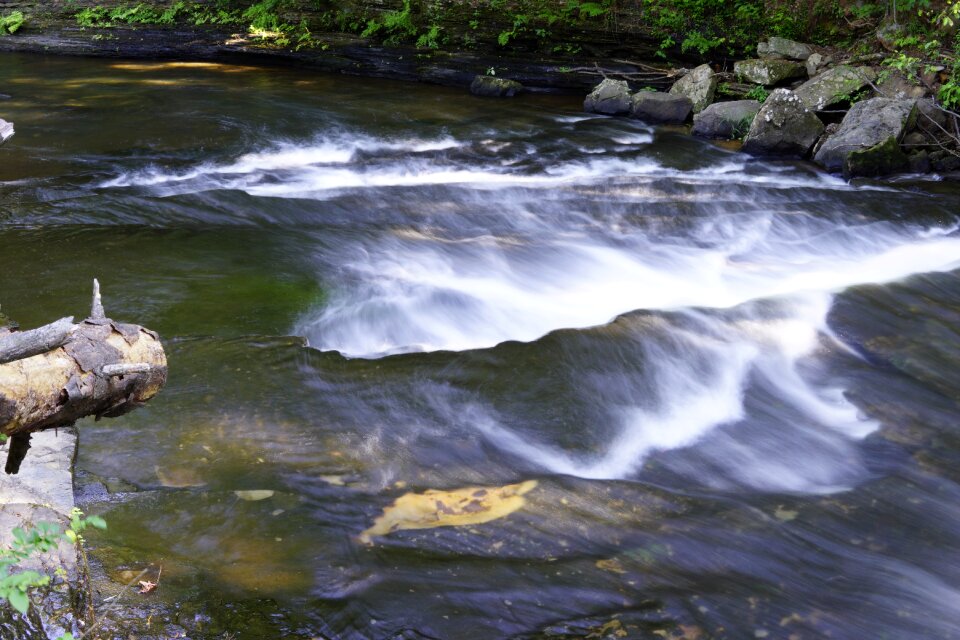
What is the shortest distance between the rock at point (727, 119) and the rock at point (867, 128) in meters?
1.46

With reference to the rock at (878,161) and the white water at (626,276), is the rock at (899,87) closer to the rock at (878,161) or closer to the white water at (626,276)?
the rock at (878,161)

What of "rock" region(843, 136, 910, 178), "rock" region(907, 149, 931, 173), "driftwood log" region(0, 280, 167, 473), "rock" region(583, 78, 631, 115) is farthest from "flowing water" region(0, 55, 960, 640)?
"rock" region(583, 78, 631, 115)

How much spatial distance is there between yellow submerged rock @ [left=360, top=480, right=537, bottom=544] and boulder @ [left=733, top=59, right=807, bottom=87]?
10582mm

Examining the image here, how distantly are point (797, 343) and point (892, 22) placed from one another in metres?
8.81

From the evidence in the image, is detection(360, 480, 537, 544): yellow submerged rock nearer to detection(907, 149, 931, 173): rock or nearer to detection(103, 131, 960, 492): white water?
detection(103, 131, 960, 492): white water

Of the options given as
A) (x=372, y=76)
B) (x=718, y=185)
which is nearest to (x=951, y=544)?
(x=718, y=185)

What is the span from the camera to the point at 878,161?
35.7 ft

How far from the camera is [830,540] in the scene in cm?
458

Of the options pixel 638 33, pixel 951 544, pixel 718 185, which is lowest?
pixel 951 544

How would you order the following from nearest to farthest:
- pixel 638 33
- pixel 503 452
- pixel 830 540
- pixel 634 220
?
pixel 830 540 < pixel 503 452 < pixel 634 220 < pixel 638 33

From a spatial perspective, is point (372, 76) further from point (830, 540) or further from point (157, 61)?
point (830, 540)

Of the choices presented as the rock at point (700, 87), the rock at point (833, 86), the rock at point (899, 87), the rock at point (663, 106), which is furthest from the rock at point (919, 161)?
the rock at point (663, 106)

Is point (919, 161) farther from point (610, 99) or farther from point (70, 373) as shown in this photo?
point (70, 373)

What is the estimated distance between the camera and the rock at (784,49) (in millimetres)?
13601
